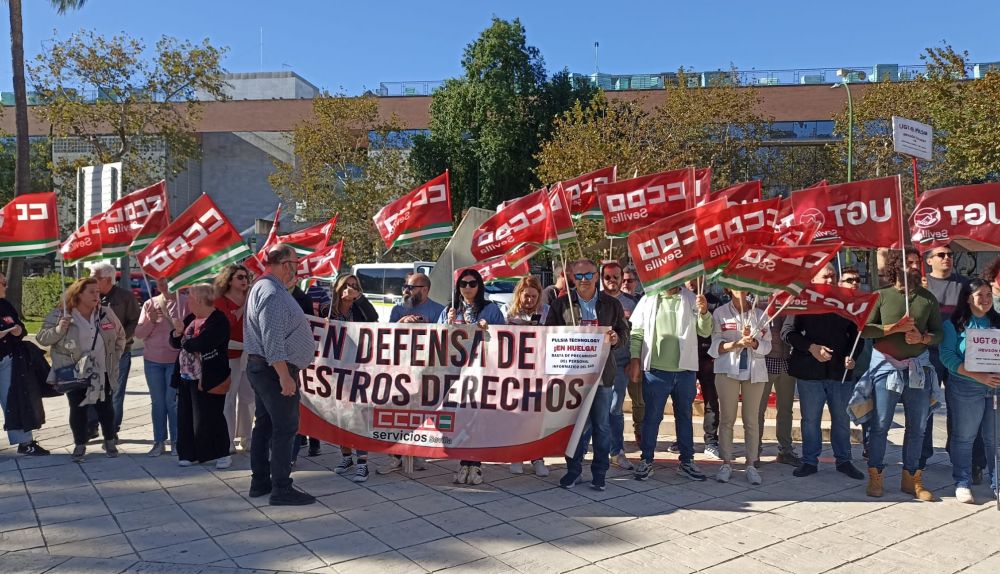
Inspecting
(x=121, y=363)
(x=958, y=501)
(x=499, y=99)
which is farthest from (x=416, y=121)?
(x=958, y=501)

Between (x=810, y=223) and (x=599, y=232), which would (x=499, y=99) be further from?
(x=810, y=223)

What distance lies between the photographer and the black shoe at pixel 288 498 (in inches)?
221

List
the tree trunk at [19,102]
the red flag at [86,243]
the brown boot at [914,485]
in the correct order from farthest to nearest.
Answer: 1. the tree trunk at [19,102]
2. the red flag at [86,243]
3. the brown boot at [914,485]

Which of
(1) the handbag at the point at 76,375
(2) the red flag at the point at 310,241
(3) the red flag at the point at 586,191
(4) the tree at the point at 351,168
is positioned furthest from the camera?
(4) the tree at the point at 351,168

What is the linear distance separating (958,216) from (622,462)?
358cm

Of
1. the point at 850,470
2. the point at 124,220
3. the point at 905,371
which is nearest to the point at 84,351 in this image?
the point at 124,220

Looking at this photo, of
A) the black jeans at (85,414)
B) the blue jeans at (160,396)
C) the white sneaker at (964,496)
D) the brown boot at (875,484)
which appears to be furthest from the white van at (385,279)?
the white sneaker at (964,496)

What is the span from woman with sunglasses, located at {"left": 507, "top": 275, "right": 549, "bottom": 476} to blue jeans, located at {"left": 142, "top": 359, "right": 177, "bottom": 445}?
336 centimetres

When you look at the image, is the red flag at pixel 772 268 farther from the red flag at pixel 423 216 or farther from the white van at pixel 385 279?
the white van at pixel 385 279

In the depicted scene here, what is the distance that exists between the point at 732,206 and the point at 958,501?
9.33 feet

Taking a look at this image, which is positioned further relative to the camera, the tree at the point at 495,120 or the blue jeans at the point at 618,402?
the tree at the point at 495,120

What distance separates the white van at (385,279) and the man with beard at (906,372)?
14957 millimetres

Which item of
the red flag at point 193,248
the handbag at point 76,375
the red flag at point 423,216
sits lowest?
the handbag at point 76,375

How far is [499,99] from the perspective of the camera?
31.0 meters
